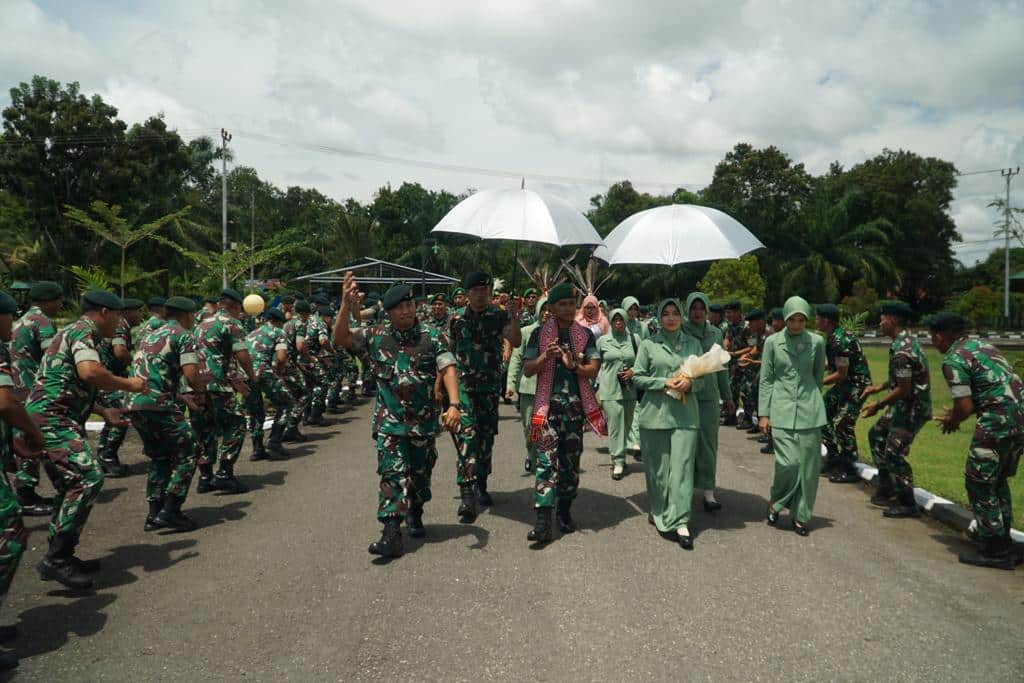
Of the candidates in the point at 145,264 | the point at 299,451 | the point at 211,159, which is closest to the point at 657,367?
the point at 299,451

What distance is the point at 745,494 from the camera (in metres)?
7.16

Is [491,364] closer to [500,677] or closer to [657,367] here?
[657,367]

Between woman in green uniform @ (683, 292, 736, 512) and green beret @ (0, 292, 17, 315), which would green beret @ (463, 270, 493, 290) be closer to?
woman in green uniform @ (683, 292, 736, 512)

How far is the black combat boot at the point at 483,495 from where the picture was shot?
6.63m

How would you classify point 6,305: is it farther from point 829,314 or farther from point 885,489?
point 829,314

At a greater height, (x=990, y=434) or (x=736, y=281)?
(x=736, y=281)

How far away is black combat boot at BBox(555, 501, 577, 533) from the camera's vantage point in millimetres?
5833

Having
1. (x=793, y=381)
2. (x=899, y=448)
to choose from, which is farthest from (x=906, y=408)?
(x=793, y=381)

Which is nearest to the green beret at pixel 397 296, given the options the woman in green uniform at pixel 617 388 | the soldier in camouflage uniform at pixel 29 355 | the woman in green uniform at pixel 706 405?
the woman in green uniform at pixel 706 405

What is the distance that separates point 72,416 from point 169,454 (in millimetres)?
1094

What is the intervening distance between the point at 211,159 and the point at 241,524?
170ft

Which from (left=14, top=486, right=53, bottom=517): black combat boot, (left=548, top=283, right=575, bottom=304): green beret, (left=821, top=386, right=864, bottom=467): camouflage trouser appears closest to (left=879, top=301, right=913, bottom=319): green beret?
(left=821, top=386, right=864, bottom=467): camouflage trouser

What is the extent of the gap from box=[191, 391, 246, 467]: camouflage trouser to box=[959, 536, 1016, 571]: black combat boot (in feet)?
21.7

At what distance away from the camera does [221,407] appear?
716 cm
